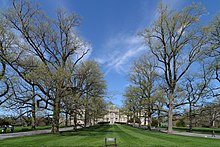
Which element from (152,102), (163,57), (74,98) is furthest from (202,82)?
(74,98)

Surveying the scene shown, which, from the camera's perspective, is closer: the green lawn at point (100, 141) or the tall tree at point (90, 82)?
the green lawn at point (100, 141)

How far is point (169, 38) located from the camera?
25438mm

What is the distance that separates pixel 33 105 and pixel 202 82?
2838cm

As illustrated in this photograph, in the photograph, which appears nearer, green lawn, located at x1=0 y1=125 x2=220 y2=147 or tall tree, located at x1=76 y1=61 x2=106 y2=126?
green lawn, located at x1=0 y1=125 x2=220 y2=147

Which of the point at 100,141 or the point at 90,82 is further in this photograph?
the point at 90,82

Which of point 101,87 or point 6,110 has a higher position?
point 101,87

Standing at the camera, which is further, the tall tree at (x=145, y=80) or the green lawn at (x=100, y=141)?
the tall tree at (x=145, y=80)

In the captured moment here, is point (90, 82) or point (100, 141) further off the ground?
point (90, 82)

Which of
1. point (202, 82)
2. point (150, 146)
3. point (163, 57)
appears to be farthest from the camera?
point (202, 82)

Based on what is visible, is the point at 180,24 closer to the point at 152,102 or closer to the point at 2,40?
the point at 152,102

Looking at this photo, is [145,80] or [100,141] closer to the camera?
[100,141]

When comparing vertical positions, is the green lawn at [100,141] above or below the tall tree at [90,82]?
below

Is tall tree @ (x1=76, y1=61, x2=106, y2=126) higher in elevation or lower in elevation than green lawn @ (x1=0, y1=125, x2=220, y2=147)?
higher

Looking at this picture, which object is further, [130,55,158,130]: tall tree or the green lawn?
[130,55,158,130]: tall tree
